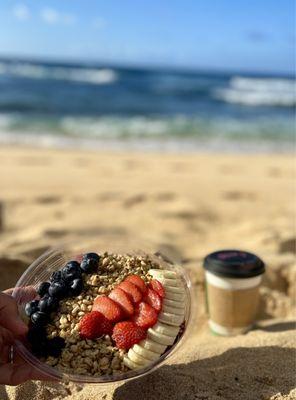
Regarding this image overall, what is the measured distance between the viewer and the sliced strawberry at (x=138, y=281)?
182cm

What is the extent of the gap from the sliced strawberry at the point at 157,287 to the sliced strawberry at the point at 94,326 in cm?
20

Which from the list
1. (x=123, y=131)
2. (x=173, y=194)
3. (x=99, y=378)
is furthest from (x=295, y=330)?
(x=123, y=131)

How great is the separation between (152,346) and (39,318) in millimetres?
395

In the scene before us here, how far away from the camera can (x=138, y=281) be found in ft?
6.03

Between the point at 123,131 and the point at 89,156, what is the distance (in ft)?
11.8

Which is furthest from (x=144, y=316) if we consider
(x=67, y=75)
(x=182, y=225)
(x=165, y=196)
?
(x=67, y=75)

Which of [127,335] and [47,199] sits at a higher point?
[127,335]

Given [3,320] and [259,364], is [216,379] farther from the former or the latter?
[3,320]

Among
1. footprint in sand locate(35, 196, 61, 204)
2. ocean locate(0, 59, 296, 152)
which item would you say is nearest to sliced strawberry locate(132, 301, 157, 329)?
footprint in sand locate(35, 196, 61, 204)

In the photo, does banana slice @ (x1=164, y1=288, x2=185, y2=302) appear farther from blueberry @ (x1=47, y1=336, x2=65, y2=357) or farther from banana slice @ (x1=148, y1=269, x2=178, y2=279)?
blueberry @ (x1=47, y1=336, x2=65, y2=357)

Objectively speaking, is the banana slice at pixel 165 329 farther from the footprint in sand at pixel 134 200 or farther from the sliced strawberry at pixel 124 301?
the footprint in sand at pixel 134 200

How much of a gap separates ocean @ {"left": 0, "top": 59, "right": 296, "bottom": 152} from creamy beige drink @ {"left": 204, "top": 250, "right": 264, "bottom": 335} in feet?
22.6

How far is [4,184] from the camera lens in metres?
5.80

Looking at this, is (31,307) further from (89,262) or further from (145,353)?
(145,353)
